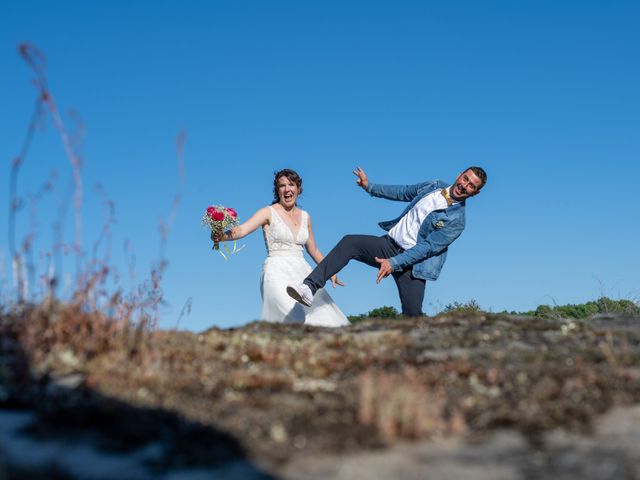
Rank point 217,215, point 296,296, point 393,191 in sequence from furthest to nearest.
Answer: point 393,191 < point 217,215 < point 296,296

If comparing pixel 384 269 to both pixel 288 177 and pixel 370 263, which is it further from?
pixel 288 177

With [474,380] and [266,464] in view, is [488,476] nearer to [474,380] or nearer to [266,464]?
[266,464]

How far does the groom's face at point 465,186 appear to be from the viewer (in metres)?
13.8

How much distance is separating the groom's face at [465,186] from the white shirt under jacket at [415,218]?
0.51ft

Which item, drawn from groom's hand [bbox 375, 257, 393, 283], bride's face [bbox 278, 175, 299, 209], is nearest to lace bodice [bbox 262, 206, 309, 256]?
bride's face [bbox 278, 175, 299, 209]

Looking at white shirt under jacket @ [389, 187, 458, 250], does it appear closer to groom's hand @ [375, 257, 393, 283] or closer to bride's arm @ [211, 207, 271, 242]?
groom's hand @ [375, 257, 393, 283]

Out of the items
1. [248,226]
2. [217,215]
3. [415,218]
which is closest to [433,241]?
[415,218]

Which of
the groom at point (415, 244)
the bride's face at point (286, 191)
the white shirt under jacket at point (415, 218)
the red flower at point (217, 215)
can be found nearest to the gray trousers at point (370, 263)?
the groom at point (415, 244)

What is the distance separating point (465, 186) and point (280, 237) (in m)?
3.94

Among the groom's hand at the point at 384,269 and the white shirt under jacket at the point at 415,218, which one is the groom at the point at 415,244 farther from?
the groom's hand at the point at 384,269

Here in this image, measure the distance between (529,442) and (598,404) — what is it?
1.20m

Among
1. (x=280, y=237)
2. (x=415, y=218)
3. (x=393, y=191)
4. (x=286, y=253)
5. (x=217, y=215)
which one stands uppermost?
(x=393, y=191)

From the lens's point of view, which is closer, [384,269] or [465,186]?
[384,269]

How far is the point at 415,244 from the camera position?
14.0 metres
